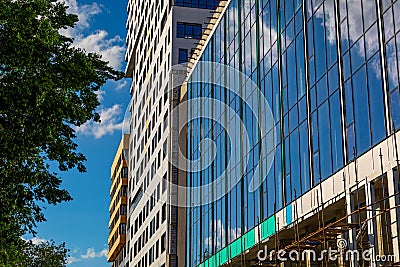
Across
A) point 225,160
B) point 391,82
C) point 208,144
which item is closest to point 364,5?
point 391,82

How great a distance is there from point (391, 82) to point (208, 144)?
27.1m

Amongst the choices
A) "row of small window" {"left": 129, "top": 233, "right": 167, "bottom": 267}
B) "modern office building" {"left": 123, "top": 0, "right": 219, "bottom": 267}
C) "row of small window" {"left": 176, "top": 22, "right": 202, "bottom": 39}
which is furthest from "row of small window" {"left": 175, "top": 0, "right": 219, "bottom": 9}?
"row of small window" {"left": 129, "top": 233, "right": 167, "bottom": 267}

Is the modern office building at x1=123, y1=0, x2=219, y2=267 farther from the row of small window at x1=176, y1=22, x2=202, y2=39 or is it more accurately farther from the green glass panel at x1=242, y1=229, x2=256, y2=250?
the green glass panel at x1=242, y1=229, x2=256, y2=250

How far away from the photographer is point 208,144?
162 ft

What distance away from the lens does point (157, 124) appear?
233 feet

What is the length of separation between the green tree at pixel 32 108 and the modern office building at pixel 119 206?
72.6 m

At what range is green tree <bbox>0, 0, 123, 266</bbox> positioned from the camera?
1922 cm

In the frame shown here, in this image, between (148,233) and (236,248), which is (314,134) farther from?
(148,233)

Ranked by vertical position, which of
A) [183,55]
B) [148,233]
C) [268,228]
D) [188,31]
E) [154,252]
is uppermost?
[188,31]

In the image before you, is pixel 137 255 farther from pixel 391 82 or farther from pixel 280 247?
pixel 391 82

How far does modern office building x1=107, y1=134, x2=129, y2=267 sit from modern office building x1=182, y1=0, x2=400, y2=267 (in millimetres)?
48539
